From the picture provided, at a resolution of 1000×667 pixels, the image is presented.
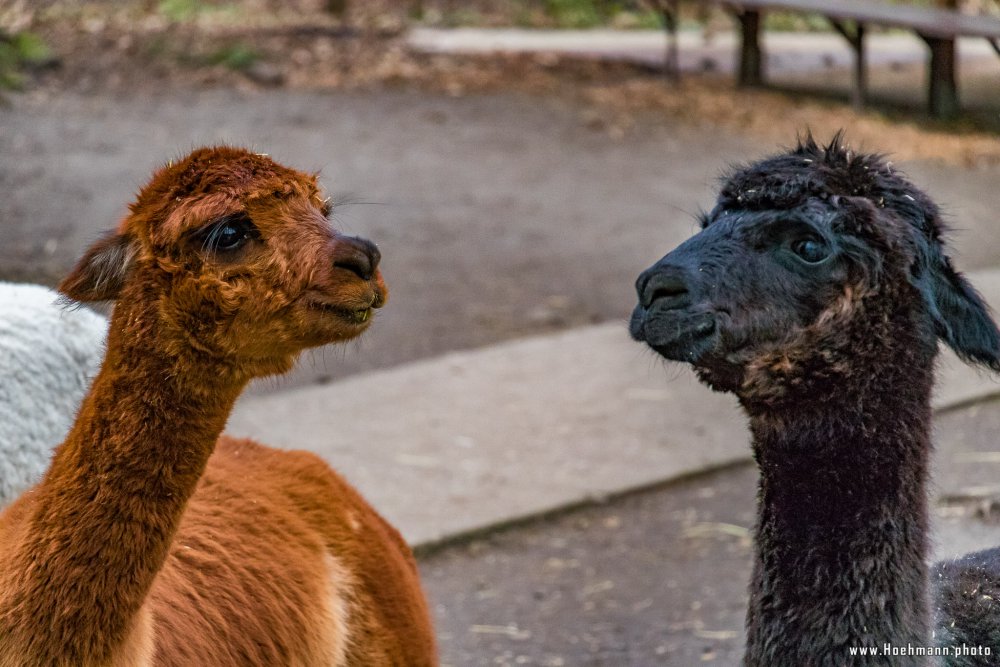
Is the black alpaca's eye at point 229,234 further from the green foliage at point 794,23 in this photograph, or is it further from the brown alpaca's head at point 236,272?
the green foliage at point 794,23

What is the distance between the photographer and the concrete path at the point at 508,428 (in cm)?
479

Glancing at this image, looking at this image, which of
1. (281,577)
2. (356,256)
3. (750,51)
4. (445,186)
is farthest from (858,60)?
(356,256)

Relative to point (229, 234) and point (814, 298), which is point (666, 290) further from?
point (229, 234)

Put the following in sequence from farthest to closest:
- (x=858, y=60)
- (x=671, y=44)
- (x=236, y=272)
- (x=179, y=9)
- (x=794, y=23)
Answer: (x=794, y=23) < (x=179, y=9) < (x=671, y=44) < (x=858, y=60) < (x=236, y=272)

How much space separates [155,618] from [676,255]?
128 cm

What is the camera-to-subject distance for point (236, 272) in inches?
87.0

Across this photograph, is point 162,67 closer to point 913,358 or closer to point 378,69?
point 378,69

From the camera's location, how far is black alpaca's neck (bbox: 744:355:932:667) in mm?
2414

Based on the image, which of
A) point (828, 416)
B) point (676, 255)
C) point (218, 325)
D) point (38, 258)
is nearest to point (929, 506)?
point (828, 416)

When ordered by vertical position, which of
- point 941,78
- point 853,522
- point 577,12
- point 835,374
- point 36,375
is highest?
point 835,374

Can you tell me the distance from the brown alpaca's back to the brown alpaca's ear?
0.67 metres

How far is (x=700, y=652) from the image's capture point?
385 centimetres

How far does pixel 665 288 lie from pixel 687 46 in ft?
40.5

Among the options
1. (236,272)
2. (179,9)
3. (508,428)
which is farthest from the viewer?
(179,9)
